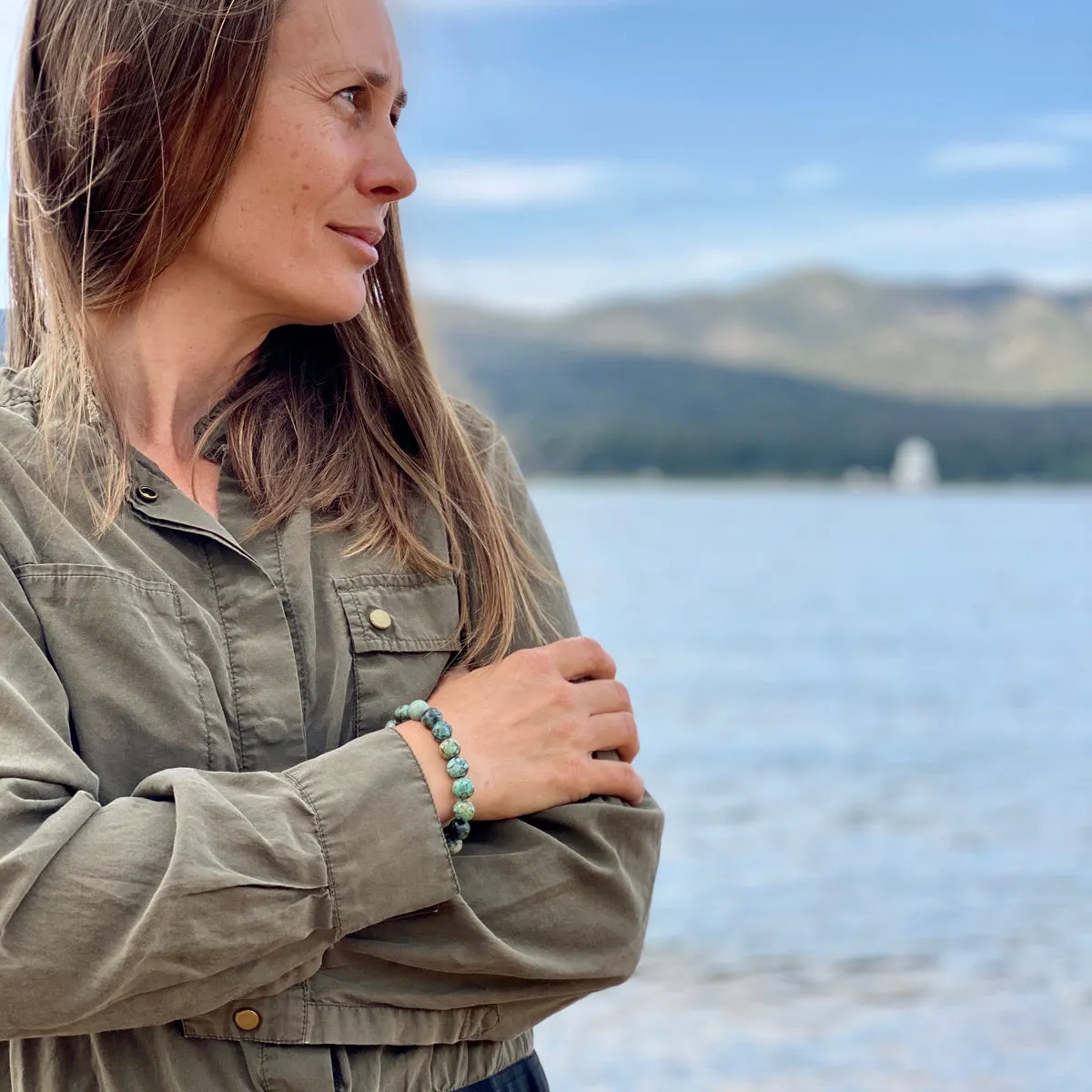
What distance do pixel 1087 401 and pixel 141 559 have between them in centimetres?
6543

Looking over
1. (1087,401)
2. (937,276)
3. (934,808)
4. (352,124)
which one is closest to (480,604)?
(352,124)

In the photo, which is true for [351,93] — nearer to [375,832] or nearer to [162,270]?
[162,270]

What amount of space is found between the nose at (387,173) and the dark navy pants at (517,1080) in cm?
80

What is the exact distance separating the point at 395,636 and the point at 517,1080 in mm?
419

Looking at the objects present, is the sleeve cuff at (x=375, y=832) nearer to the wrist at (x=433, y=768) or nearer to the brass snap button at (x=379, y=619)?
the wrist at (x=433, y=768)

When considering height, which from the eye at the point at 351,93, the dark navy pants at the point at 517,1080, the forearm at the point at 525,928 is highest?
the eye at the point at 351,93

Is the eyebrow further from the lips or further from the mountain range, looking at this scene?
the mountain range

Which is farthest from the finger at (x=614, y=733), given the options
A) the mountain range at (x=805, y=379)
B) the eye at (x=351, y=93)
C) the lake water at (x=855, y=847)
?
the mountain range at (x=805, y=379)

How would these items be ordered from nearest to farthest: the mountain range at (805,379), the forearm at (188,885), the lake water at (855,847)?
the forearm at (188,885), the lake water at (855,847), the mountain range at (805,379)

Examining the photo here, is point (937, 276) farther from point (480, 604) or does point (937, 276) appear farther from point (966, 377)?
point (480, 604)

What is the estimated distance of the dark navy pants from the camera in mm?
1252

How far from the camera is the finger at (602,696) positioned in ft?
4.25

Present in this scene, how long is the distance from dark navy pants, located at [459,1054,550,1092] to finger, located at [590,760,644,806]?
0.81ft

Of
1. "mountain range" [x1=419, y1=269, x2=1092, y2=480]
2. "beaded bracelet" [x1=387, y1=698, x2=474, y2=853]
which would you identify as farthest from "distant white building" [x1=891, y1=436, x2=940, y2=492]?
"beaded bracelet" [x1=387, y1=698, x2=474, y2=853]
